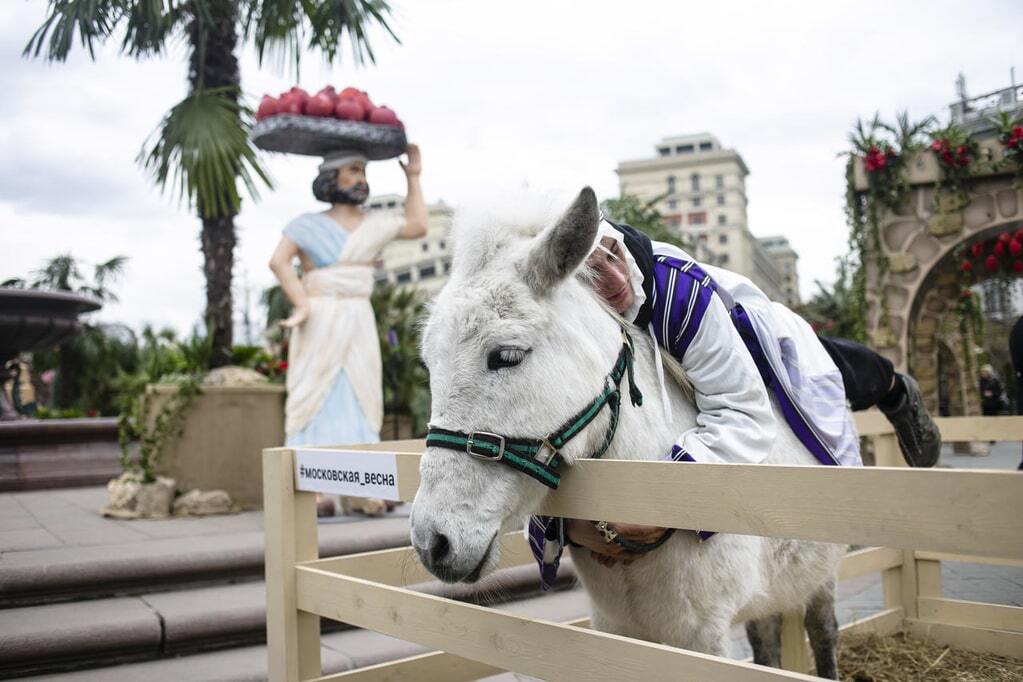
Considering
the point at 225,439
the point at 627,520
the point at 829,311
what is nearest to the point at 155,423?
the point at 225,439

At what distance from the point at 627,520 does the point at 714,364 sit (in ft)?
2.10

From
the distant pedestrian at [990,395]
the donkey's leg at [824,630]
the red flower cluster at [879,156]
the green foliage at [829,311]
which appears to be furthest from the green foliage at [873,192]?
the distant pedestrian at [990,395]

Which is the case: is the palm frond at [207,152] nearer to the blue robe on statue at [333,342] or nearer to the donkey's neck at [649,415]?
the blue robe on statue at [333,342]

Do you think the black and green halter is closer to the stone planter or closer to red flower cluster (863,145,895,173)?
the stone planter

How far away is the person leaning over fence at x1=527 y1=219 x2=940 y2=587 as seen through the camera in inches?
77.7

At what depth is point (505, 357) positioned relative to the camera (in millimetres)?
1765

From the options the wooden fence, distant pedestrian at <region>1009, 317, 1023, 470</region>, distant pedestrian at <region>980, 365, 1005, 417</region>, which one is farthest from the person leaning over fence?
distant pedestrian at <region>980, 365, 1005, 417</region>

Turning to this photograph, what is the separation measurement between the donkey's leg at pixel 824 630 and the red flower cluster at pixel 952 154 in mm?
6907

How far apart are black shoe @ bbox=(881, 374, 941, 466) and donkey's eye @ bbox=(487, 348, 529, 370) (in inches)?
82.8

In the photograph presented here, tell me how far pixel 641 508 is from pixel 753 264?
89727 mm

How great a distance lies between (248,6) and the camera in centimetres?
795

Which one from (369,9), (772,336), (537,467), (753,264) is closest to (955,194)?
(369,9)

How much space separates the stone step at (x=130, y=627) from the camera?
11.3ft

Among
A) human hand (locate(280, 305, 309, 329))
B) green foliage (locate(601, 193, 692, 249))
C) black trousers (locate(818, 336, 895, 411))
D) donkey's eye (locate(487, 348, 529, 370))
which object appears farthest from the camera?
green foliage (locate(601, 193, 692, 249))
